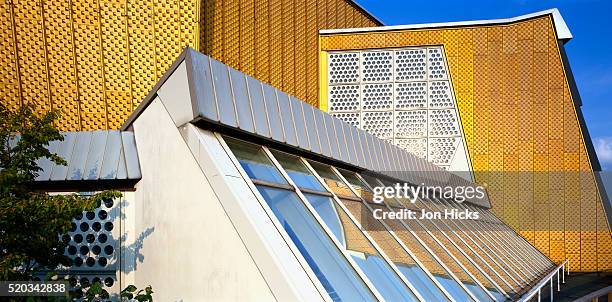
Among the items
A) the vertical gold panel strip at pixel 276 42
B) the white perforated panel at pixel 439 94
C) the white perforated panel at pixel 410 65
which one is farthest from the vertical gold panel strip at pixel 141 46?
the white perforated panel at pixel 439 94

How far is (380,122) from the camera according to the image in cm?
2303

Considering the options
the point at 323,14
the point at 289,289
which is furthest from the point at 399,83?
the point at 289,289

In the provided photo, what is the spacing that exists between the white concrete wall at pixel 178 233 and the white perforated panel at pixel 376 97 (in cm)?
1766

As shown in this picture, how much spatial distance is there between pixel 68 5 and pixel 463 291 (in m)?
7.50

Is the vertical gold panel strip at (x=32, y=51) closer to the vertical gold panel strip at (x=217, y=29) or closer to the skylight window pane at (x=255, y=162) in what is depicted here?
the vertical gold panel strip at (x=217, y=29)

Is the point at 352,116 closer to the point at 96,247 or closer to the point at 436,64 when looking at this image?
A: the point at 436,64

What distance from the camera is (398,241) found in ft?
21.2

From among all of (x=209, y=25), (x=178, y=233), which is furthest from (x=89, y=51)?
(x=178, y=233)

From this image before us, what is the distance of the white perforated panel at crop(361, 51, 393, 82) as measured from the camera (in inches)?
912

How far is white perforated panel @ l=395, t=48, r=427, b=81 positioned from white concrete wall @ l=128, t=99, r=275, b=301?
18.2 meters

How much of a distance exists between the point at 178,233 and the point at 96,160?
125 centimetres

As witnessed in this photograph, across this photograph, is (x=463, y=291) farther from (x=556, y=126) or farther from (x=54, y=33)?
(x=556, y=126)

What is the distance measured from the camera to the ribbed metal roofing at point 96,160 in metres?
5.66

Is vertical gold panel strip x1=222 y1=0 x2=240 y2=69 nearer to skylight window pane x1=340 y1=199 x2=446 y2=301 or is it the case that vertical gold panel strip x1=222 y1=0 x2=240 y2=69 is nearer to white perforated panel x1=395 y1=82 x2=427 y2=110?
skylight window pane x1=340 y1=199 x2=446 y2=301
